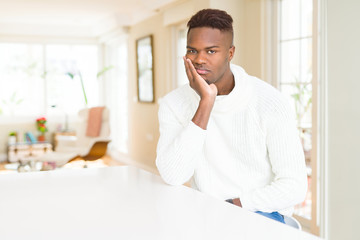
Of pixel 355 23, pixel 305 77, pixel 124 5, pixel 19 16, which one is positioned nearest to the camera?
pixel 355 23

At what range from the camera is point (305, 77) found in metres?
3.73

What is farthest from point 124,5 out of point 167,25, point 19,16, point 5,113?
point 5,113

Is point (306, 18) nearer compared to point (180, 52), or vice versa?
point (306, 18)

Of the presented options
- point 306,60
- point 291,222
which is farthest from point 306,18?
point 291,222

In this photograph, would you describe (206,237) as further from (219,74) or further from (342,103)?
(342,103)

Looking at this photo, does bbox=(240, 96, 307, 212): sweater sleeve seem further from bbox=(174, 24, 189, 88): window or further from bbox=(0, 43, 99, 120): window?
bbox=(0, 43, 99, 120): window

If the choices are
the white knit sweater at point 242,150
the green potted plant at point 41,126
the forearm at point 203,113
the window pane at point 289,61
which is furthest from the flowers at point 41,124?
the forearm at point 203,113

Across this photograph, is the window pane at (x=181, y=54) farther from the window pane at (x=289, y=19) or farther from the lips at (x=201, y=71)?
the lips at (x=201, y=71)

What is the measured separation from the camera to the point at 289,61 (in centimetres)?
391

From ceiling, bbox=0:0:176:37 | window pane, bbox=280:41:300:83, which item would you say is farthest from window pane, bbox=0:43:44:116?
window pane, bbox=280:41:300:83

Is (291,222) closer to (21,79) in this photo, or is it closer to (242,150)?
(242,150)

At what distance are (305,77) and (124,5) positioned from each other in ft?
11.2

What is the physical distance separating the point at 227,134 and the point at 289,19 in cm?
267

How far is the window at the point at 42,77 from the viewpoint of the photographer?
8188mm
